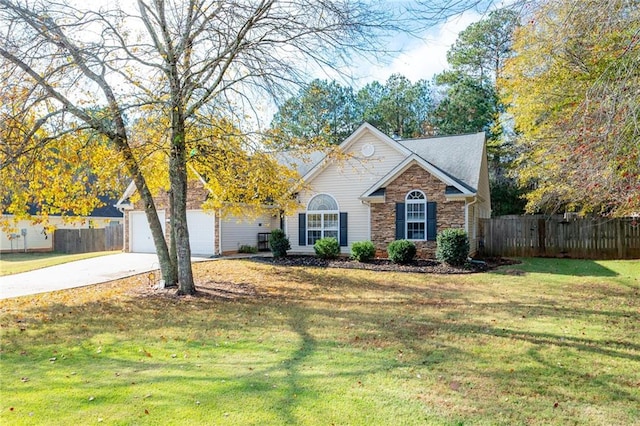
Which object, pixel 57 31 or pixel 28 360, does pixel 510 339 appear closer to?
pixel 28 360

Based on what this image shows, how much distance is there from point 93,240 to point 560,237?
24285 mm

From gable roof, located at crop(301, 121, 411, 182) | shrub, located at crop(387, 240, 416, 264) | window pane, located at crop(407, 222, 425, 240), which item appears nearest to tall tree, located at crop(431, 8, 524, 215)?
gable roof, located at crop(301, 121, 411, 182)

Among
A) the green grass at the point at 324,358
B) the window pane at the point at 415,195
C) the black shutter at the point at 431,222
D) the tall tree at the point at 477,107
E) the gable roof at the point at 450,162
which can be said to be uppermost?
the tall tree at the point at 477,107

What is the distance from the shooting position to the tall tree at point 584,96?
17.5 ft

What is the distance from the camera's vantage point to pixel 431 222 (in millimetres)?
15812

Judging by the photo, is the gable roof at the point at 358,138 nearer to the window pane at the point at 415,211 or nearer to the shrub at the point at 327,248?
the window pane at the point at 415,211

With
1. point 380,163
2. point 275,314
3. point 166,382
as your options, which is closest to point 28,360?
point 166,382

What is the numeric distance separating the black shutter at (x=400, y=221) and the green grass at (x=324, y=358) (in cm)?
627

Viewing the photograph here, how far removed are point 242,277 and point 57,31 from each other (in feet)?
25.0

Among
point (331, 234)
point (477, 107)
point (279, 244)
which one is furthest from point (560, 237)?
point (477, 107)

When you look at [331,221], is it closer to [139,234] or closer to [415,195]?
[415,195]

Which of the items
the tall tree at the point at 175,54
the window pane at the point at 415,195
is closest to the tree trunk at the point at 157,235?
the tall tree at the point at 175,54

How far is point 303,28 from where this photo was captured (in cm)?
920

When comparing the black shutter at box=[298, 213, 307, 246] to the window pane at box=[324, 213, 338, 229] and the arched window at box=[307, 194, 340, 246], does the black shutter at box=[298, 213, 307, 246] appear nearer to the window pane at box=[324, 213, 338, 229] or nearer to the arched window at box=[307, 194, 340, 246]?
the arched window at box=[307, 194, 340, 246]
